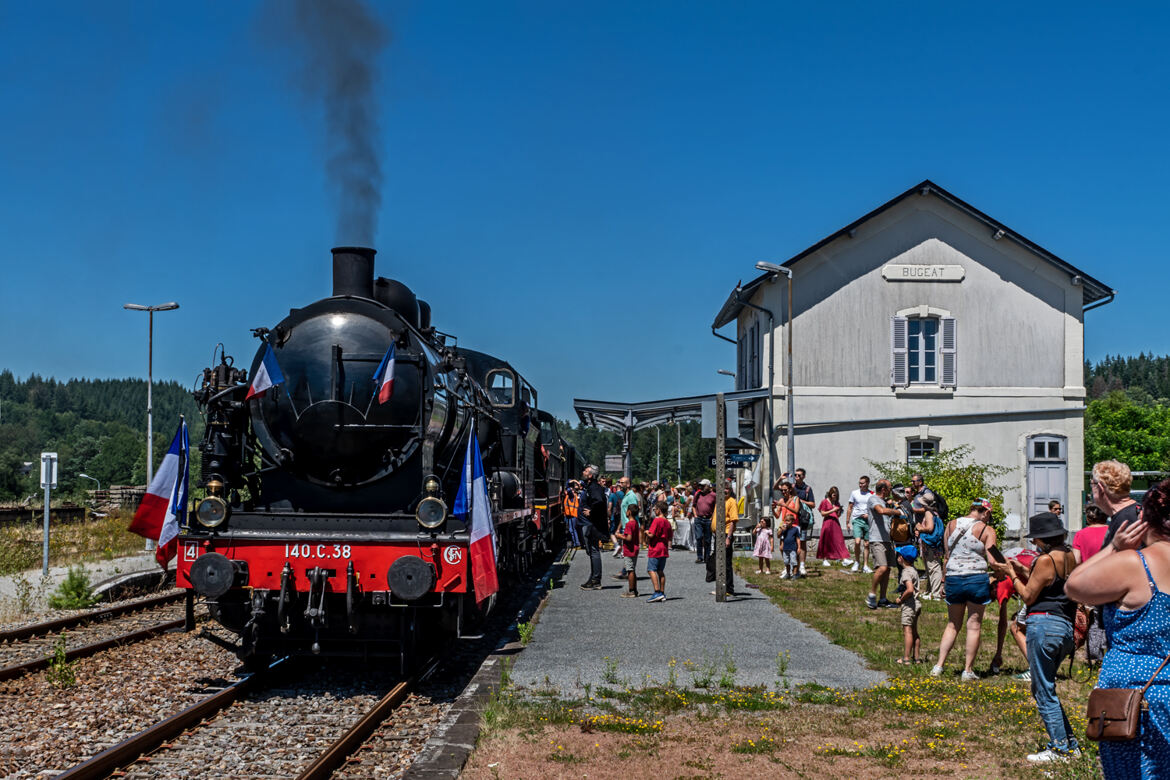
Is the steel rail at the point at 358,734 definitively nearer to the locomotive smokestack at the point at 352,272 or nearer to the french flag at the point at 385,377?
the french flag at the point at 385,377

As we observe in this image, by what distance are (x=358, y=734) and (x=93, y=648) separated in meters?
4.72

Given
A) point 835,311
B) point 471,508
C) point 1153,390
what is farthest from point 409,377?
point 1153,390

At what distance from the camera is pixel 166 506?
9.83 meters

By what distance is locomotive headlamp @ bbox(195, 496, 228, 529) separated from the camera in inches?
339

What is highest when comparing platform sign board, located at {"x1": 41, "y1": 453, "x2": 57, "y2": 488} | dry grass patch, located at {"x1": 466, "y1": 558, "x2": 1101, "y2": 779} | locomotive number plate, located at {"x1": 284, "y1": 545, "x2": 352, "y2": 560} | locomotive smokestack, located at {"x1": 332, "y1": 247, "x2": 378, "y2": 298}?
locomotive smokestack, located at {"x1": 332, "y1": 247, "x2": 378, "y2": 298}

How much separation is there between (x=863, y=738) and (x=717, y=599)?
773 cm

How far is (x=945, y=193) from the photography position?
1020 inches

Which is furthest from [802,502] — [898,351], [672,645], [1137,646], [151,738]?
[1137,646]

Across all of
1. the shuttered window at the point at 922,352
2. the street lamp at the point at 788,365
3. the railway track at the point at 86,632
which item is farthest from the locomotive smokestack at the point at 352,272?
the shuttered window at the point at 922,352

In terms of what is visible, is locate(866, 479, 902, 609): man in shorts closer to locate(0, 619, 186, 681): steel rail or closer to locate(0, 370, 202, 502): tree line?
locate(0, 619, 186, 681): steel rail

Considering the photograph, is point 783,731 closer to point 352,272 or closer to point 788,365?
point 352,272

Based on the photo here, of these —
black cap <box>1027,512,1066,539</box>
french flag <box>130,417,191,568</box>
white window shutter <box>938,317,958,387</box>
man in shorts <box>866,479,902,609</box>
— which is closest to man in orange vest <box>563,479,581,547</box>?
man in shorts <box>866,479,902,609</box>

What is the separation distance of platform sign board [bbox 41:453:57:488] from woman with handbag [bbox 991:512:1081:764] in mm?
13852

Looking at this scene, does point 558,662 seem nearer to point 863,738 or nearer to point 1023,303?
point 863,738
